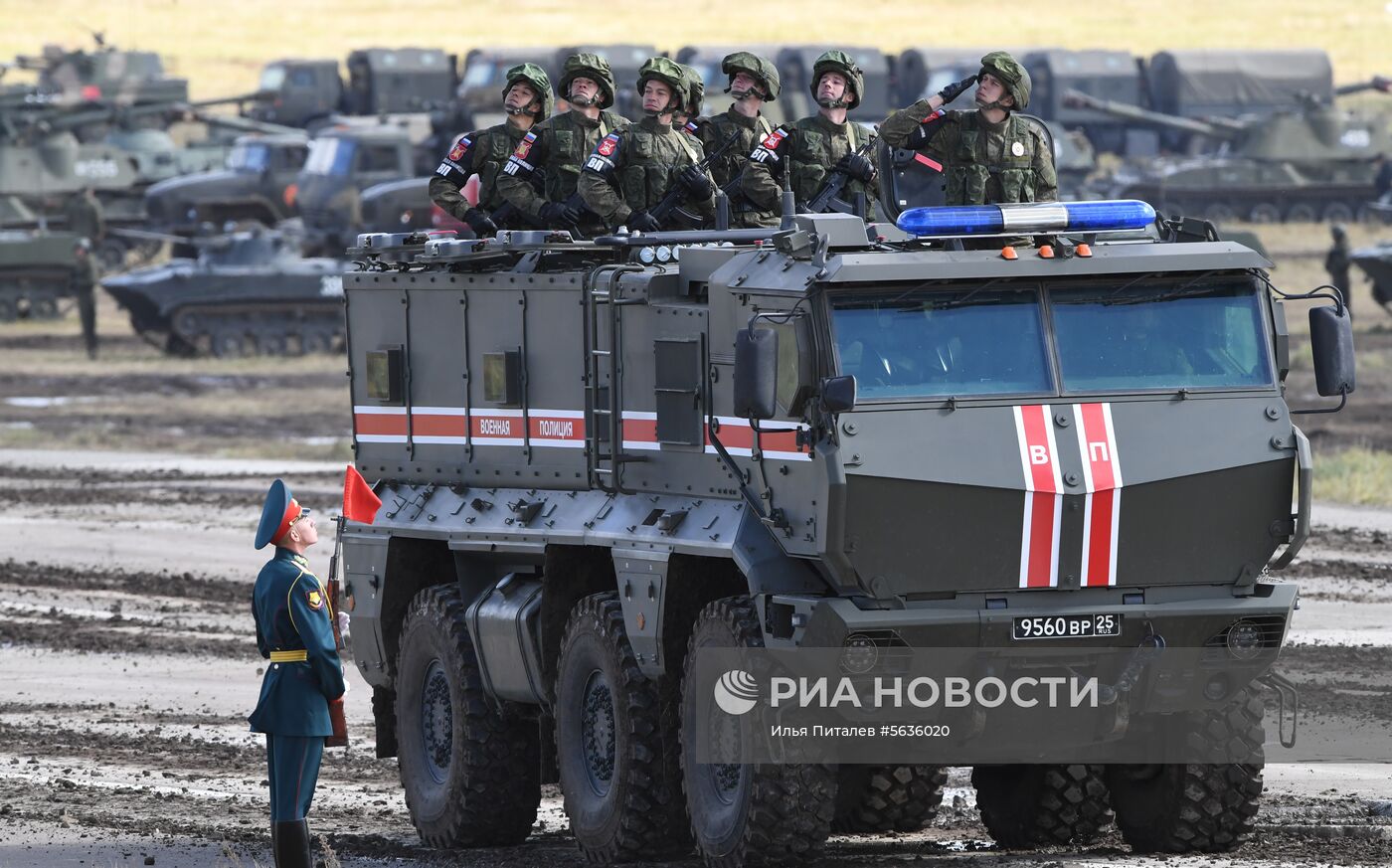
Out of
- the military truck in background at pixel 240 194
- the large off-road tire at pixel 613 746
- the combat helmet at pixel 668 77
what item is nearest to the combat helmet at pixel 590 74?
the combat helmet at pixel 668 77

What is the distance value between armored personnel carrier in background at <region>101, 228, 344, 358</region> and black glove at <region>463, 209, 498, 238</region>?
92.4ft

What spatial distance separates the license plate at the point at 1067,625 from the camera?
9.68 meters

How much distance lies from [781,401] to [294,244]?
110 feet

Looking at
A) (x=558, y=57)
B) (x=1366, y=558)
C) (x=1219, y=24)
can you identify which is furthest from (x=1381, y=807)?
(x=1219, y=24)

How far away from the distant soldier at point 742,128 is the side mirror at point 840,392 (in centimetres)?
358

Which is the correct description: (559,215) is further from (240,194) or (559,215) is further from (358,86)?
(358,86)

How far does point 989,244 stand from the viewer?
397 inches

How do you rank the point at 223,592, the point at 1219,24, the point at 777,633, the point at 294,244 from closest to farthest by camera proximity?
the point at 777,633 < the point at 223,592 < the point at 294,244 < the point at 1219,24

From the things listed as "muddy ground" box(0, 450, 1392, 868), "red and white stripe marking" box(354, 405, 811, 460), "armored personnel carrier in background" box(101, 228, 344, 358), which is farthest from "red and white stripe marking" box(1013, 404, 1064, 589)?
"armored personnel carrier in background" box(101, 228, 344, 358)

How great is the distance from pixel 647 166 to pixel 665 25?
103333 millimetres

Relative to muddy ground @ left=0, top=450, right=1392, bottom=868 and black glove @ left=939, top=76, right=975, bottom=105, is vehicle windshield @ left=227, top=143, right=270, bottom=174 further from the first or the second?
black glove @ left=939, top=76, right=975, bottom=105

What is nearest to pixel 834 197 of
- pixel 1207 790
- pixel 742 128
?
pixel 742 128

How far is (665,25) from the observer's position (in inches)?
4520

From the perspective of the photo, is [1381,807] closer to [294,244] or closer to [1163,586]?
A: [1163,586]
